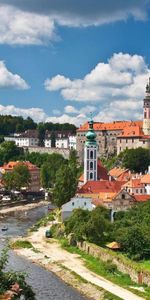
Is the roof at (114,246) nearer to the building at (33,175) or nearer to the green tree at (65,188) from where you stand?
the green tree at (65,188)

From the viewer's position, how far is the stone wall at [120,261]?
34.2m

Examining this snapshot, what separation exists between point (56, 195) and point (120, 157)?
119 ft

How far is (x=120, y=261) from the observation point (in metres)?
37.4

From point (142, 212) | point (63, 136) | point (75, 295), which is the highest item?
point (63, 136)

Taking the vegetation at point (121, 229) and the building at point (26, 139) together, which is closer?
the vegetation at point (121, 229)

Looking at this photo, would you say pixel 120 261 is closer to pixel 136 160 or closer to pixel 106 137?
pixel 136 160

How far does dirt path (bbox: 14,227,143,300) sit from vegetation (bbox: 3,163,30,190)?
37072 mm

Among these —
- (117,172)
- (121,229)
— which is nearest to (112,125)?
(117,172)

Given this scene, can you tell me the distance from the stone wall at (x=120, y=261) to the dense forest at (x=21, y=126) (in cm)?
11266

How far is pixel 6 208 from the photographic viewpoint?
78500 mm

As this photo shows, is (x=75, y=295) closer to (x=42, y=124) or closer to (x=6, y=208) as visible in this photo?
(x=6, y=208)

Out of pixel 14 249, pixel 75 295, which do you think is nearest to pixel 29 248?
pixel 14 249

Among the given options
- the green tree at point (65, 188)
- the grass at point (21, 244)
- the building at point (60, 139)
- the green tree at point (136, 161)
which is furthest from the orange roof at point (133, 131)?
the grass at point (21, 244)

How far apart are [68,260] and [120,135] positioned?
71839mm
